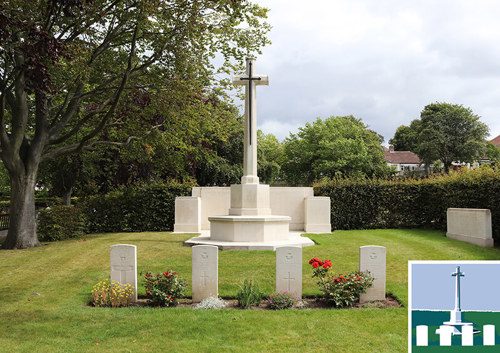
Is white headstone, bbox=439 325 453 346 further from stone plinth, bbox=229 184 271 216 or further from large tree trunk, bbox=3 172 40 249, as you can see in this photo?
large tree trunk, bbox=3 172 40 249

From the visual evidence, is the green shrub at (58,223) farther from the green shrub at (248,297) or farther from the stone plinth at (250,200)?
the green shrub at (248,297)

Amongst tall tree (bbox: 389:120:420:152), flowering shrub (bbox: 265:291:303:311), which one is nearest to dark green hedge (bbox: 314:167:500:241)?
flowering shrub (bbox: 265:291:303:311)

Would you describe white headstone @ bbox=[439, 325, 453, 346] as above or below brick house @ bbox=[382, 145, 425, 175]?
below

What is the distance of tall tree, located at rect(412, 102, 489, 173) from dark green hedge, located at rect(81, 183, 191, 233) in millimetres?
43150

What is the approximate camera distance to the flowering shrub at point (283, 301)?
748cm

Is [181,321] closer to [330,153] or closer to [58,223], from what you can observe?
[58,223]

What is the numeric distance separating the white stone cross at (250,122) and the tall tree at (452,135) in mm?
43978

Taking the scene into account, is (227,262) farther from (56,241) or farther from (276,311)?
(56,241)

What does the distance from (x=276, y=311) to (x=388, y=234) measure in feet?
38.4

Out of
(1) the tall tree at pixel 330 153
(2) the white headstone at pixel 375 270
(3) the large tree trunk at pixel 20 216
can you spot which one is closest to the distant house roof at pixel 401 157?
(1) the tall tree at pixel 330 153

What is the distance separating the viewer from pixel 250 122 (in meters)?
15.8

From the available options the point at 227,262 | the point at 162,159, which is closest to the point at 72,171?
the point at 162,159

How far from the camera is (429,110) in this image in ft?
189

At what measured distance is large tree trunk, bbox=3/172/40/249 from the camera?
50.0 ft
